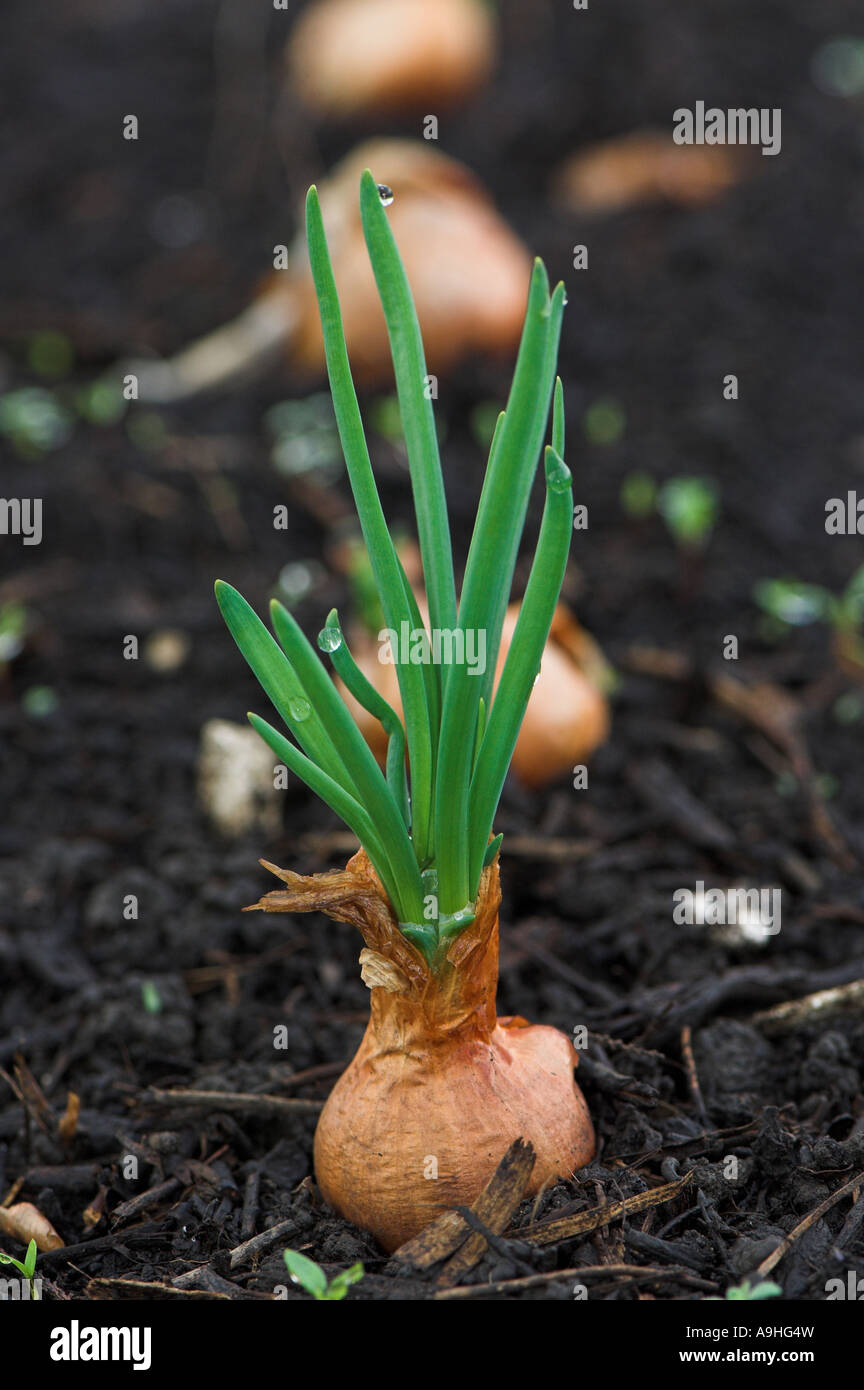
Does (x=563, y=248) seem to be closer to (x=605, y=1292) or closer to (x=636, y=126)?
(x=636, y=126)

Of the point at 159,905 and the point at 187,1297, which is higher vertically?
the point at 159,905

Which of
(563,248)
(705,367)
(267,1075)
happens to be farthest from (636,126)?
(267,1075)

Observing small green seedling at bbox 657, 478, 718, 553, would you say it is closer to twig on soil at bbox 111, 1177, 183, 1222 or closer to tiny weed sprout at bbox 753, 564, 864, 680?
tiny weed sprout at bbox 753, 564, 864, 680

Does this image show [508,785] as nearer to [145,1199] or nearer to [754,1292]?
[145,1199]

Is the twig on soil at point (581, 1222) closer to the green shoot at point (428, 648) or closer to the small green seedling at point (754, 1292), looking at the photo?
the small green seedling at point (754, 1292)

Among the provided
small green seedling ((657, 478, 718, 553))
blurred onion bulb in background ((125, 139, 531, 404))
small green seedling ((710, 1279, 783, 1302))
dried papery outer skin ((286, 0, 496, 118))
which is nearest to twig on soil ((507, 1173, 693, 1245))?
small green seedling ((710, 1279, 783, 1302))

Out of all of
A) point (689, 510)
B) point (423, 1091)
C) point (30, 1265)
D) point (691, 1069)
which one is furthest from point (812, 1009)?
point (689, 510)

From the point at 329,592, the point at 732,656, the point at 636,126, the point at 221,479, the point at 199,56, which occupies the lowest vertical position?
the point at 732,656
